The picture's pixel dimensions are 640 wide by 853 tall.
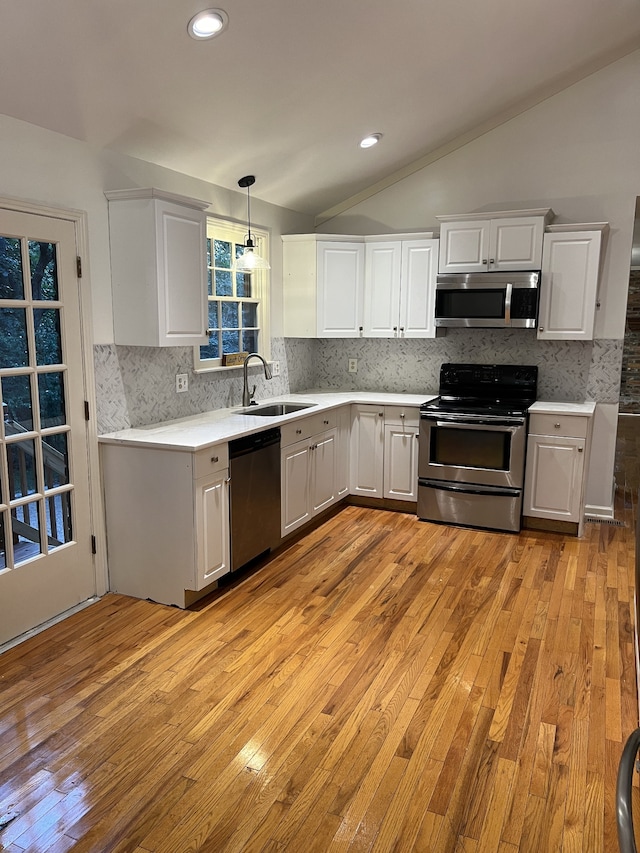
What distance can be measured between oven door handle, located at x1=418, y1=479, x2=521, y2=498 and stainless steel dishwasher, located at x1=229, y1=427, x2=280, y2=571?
1.28m

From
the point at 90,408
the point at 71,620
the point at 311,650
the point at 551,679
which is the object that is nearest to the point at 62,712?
the point at 71,620

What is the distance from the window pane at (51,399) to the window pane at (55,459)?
0.25 ft

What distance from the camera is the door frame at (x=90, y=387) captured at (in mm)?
3141

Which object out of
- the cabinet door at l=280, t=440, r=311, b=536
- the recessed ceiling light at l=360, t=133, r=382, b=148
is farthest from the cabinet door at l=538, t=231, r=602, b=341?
the cabinet door at l=280, t=440, r=311, b=536

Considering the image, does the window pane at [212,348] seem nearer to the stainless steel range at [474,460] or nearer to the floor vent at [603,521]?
the stainless steel range at [474,460]

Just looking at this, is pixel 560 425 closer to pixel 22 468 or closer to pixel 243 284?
pixel 243 284

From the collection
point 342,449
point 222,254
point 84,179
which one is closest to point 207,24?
point 84,179

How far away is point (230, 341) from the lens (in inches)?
180

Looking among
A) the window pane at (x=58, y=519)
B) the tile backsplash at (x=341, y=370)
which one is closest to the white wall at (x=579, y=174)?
the tile backsplash at (x=341, y=370)

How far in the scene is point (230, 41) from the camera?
9.08 ft

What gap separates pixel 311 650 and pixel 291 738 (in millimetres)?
629

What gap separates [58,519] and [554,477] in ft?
10.4

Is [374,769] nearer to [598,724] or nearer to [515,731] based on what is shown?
[515,731]

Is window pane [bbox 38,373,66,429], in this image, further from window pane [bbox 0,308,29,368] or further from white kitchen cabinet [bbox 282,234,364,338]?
white kitchen cabinet [bbox 282,234,364,338]
